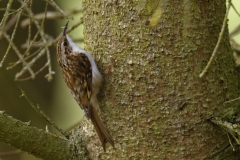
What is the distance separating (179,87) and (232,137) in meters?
0.35

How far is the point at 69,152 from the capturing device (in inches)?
83.4

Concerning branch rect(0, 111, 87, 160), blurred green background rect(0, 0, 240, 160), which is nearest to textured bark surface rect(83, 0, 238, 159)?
branch rect(0, 111, 87, 160)

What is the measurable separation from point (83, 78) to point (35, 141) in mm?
710

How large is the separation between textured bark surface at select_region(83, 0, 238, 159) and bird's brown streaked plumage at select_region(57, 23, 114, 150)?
0.11 meters

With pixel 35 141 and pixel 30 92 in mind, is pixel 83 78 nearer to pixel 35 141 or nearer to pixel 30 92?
pixel 35 141

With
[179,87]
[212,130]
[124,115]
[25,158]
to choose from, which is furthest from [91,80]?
[25,158]

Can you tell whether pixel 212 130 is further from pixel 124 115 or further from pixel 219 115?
pixel 124 115

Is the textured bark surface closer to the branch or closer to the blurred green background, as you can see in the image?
the branch

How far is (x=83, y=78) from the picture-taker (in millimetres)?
2592

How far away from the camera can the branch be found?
1.88m

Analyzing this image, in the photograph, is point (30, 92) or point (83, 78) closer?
point (83, 78)

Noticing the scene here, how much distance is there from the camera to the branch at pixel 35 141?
1.88m

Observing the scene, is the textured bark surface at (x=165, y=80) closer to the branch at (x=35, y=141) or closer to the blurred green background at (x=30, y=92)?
the branch at (x=35, y=141)

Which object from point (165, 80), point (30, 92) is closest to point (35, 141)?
point (165, 80)
